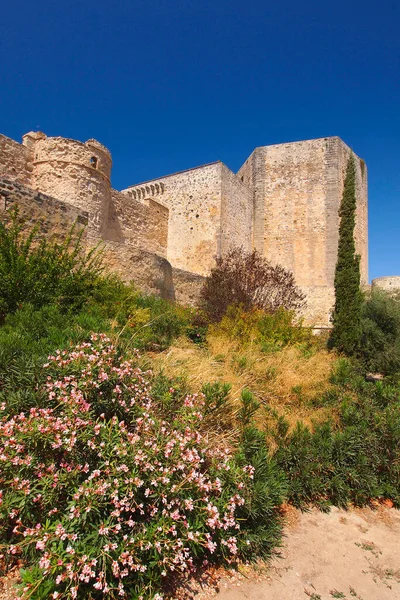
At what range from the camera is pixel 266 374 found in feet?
16.4

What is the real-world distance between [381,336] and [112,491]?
7342 millimetres

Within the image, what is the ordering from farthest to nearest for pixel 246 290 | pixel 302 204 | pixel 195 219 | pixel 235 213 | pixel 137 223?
1. pixel 302 204
2. pixel 235 213
3. pixel 195 219
4. pixel 137 223
5. pixel 246 290

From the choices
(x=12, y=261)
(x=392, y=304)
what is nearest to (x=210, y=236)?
(x=392, y=304)

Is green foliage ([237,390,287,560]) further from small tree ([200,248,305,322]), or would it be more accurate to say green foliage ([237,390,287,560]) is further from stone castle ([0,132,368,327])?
stone castle ([0,132,368,327])

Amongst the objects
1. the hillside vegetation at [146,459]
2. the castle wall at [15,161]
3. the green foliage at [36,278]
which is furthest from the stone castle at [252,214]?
the hillside vegetation at [146,459]

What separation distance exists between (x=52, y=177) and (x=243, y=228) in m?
11.0

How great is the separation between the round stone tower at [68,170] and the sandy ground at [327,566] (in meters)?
9.05

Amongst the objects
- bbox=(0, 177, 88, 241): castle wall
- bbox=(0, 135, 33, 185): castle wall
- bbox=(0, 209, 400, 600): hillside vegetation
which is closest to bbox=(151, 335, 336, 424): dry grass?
bbox=(0, 209, 400, 600): hillside vegetation

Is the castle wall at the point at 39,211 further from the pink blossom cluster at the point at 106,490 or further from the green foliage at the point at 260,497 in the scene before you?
the green foliage at the point at 260,497

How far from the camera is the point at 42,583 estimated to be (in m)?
1.87

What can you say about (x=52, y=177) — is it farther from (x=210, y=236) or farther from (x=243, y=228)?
(x=243, y=228)

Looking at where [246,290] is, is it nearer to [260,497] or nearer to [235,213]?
[260,497]

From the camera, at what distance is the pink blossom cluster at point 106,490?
198 cm

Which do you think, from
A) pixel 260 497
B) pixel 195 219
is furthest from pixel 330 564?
pixel 195 219
